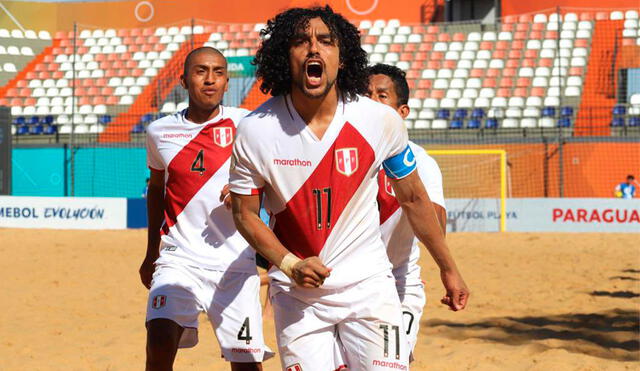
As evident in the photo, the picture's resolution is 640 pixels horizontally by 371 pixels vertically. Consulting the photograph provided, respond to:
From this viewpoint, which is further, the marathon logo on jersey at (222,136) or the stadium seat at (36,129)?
the stadium seat at (36,129)

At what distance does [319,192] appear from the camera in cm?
342

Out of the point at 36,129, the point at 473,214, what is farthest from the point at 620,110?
the point at 36,129

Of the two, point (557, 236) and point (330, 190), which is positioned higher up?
point (330, 190)

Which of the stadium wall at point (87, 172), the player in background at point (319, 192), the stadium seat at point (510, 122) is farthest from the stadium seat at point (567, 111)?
the player in background at point (319, 192)

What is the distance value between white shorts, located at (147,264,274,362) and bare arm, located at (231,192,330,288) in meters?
1.48

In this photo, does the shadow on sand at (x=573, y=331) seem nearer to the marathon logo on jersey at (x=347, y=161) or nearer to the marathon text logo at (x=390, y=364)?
the marathon text logo at (x=390, y=364)

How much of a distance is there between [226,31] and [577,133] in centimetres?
1507

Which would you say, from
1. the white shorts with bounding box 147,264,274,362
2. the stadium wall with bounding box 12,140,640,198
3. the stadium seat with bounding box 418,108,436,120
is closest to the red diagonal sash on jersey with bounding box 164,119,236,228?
the white shorts with bounding box 147,264,274,362

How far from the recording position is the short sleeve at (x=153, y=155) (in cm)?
509

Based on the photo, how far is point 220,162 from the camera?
5.03m

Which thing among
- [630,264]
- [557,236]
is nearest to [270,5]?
[557,236]

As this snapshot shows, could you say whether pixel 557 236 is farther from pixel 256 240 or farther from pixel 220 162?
pixel 256 240

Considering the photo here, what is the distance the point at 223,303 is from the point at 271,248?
5.47 feet

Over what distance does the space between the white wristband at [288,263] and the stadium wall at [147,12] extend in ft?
105
